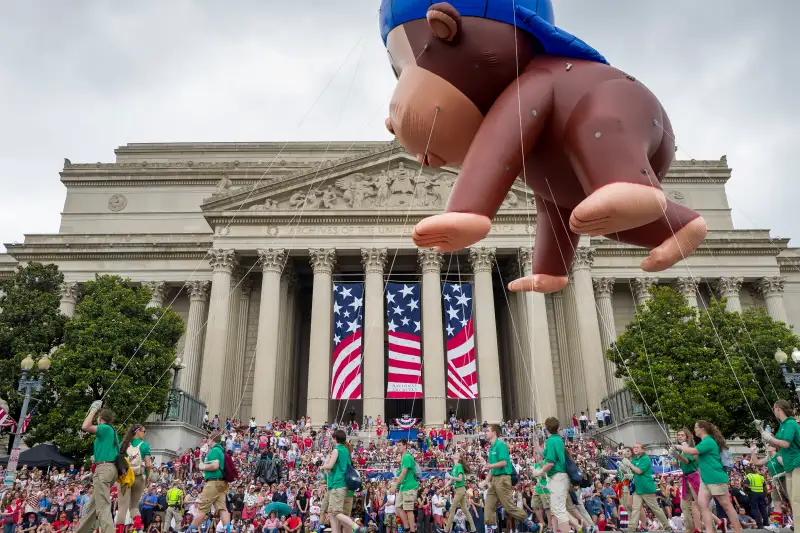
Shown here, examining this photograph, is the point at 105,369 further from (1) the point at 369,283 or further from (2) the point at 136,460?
(2) the point at 136,460

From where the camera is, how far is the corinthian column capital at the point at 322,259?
32.8 meters

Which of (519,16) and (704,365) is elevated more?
(704,365)

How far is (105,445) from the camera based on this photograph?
830 cm

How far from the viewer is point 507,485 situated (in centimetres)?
916

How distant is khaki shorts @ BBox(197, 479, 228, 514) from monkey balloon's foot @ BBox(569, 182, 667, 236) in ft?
23.6

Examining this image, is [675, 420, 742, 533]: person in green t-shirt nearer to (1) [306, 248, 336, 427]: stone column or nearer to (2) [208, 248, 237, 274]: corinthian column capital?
(1) [306, 248, 336, 427]: stone column

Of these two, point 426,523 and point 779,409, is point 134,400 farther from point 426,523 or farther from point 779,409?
point 779,409

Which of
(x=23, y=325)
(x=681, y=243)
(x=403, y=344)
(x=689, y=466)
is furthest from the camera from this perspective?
(x=403, y=344)

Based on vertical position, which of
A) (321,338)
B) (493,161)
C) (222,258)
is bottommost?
(493,161)

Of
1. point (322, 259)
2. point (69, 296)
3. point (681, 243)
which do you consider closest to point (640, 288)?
point (322, 259)

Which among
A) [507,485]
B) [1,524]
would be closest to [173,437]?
[1,524]

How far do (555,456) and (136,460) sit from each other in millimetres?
6439

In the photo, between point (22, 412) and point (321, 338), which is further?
point (321, 338)

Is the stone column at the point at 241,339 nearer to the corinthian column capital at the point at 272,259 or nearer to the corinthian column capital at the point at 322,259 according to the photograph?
the corinthian column capital at the point at 272,259
